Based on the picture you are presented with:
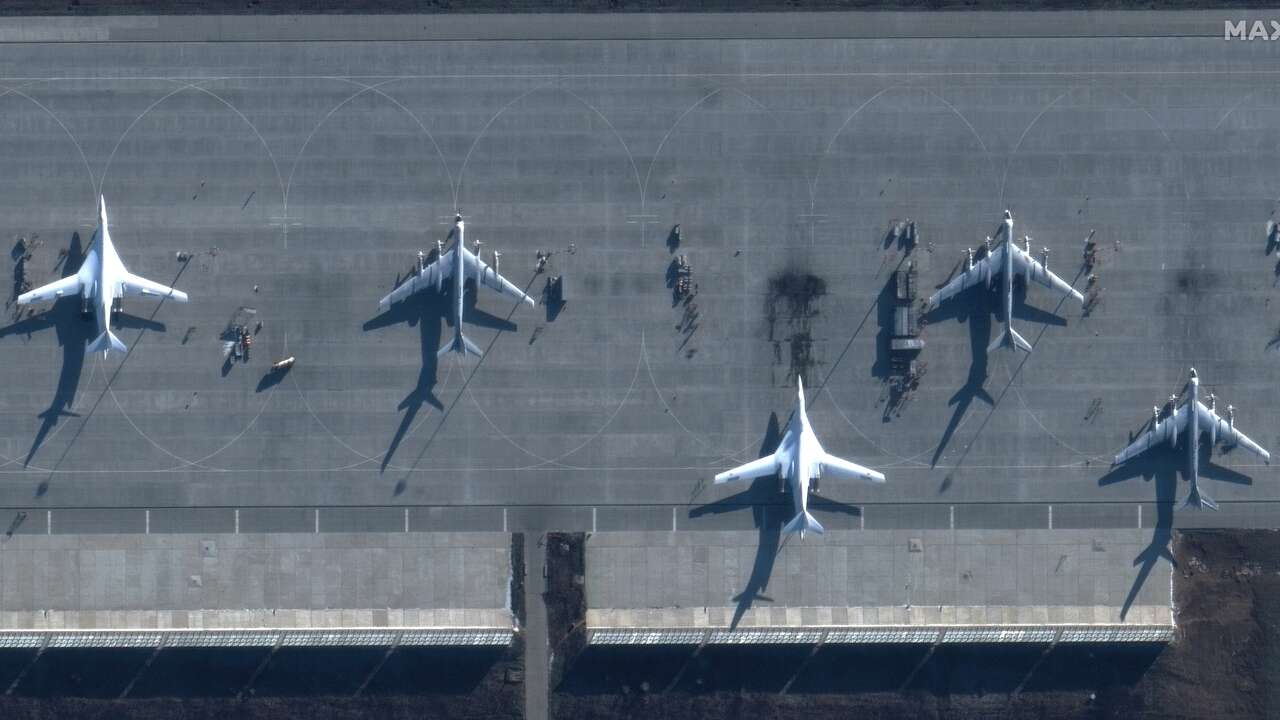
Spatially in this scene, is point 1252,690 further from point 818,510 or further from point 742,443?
point 742,443

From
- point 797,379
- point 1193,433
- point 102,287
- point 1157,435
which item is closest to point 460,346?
point 797,379

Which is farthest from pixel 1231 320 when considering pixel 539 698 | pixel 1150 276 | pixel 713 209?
pixel 539 698

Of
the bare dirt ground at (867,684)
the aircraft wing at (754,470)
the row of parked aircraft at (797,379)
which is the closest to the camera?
the row of parked aircraft at (797,379)

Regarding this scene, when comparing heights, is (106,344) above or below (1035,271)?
below

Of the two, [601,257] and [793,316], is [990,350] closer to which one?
[793,316]

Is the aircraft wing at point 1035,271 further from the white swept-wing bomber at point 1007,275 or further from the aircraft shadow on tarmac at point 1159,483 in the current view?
the aircraft shadow on tarmac at point 1159,483

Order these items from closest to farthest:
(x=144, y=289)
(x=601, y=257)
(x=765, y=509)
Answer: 1. (x=144, y=289)
2. (x=765, y=509)
3. (x=601, y=257)

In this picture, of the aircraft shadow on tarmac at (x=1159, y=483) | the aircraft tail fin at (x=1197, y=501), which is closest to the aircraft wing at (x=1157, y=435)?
the aircraft shadow on tarmac at (x=1159, y=483)

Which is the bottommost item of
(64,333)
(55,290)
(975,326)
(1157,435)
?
(1157,435)
